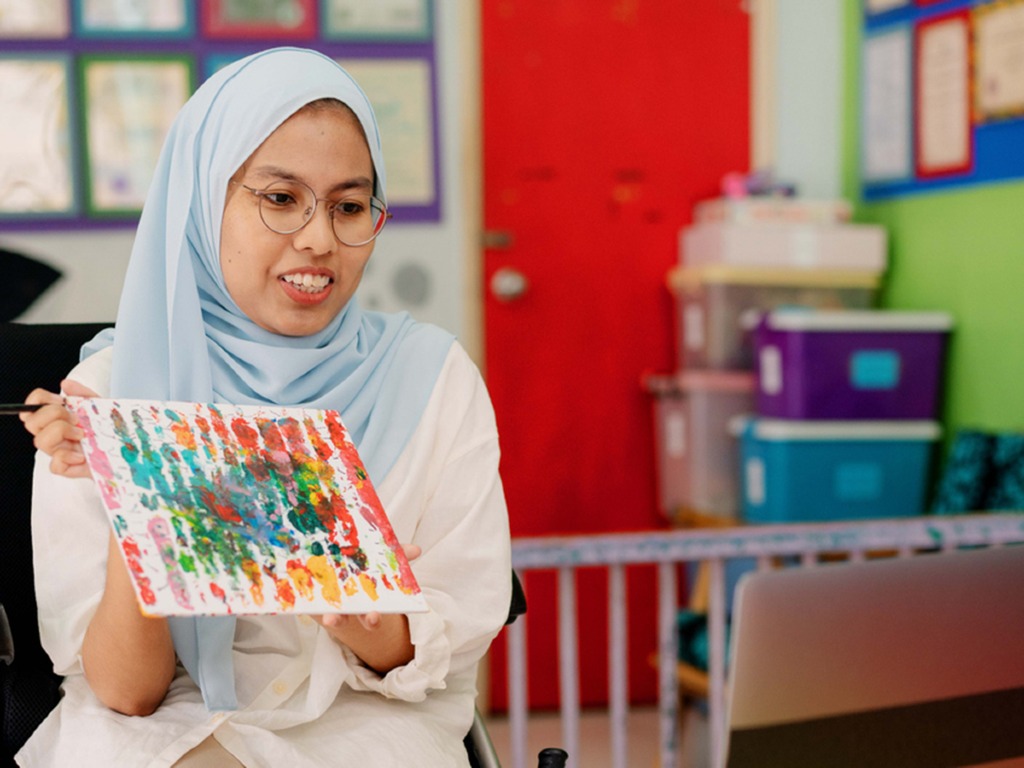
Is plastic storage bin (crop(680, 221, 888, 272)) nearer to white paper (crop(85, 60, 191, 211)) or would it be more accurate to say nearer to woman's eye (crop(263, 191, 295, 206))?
white paper (crop(85, 60, 191, 211))

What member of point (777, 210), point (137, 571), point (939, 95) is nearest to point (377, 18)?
point (777, 210)

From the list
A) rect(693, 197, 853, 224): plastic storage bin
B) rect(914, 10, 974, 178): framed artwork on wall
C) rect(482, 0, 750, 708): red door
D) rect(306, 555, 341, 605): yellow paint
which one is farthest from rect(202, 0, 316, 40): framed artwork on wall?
rect(306, 555, 341, 605): yellow paint

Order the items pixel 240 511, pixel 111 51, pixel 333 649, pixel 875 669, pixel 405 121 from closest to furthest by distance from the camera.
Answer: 1. pixel 875 669
2. pixel 240 511
3. pixel 333 649
4. pixel 111 51
5. pixel 405 121

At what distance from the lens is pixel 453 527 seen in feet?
4.26

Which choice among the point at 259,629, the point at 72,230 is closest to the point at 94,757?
the point at 259,629

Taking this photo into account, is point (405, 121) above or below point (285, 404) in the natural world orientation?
above

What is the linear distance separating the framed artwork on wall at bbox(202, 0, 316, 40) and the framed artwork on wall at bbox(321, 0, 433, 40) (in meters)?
0.05

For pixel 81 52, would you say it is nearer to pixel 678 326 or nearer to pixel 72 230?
pixel 72 230

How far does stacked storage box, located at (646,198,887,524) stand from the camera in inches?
125

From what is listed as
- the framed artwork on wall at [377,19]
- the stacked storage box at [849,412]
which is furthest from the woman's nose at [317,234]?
the framed artwork on wall at [377,19]

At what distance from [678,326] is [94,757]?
2469 mm

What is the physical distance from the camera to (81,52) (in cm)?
314

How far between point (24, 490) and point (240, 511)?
54cm

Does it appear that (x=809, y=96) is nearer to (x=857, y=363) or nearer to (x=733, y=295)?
(x=733, y=295)
